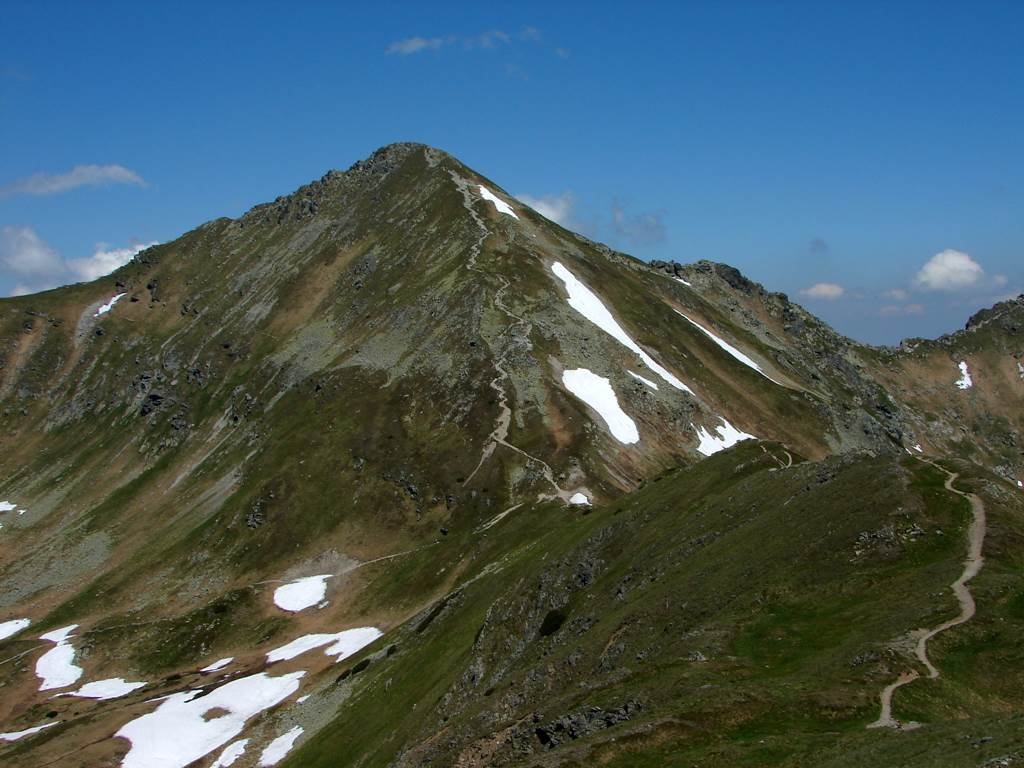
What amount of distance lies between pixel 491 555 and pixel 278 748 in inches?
1366

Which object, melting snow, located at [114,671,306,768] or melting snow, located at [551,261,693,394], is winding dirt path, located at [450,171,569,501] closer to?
melting snow, located at [551,261,693,394]

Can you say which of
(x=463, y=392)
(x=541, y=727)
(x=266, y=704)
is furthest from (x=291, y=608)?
(x=541, y=727)

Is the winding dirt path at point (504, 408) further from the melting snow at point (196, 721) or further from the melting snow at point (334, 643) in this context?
the melting snow at point (196, 721)

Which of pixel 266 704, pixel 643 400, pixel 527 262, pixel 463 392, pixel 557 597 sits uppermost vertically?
pixel 527 262

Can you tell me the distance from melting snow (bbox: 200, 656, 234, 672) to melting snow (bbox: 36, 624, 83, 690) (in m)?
20.8

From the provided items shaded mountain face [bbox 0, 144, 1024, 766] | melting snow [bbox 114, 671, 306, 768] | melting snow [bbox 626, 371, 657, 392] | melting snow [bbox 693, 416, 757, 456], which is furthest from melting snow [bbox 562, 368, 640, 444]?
melting snow [bbox 114, 671, 306, 768]

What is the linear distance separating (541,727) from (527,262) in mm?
149644

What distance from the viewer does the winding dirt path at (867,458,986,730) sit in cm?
3394

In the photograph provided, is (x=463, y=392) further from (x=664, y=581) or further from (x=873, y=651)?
(x=873, y=651)

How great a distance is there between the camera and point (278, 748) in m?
79.9

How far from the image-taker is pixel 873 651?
125 feet

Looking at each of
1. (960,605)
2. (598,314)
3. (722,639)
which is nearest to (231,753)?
(722,639)

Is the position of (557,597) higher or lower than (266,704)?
higher

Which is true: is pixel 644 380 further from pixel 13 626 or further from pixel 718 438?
pixel 13 626
